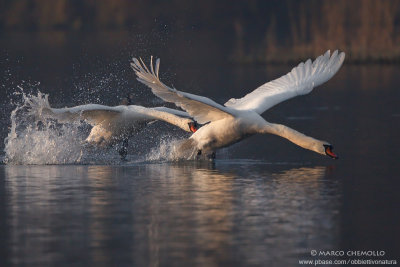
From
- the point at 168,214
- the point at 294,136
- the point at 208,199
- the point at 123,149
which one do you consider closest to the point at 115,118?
the point at 123,149

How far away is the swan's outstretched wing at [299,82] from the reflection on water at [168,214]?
2.05 meters

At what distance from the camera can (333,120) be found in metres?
23.5

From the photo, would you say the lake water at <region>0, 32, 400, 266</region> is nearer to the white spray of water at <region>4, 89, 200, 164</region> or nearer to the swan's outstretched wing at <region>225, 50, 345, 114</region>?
the white spray of water at <region>4, 89, 200, 164</region>

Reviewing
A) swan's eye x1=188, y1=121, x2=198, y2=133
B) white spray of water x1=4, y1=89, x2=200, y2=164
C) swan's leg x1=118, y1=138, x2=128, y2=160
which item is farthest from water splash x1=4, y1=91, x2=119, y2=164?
swan's eye x1=188, y1=121, x2=198, y2=133

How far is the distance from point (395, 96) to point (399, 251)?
1834cm

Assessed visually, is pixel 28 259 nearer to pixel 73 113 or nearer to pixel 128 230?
pixel 128 230

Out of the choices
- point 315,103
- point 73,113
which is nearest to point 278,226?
point 73,113

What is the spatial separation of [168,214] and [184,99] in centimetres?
373

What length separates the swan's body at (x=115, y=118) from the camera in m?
17.9

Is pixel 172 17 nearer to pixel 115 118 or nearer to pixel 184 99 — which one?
pixel 115 118

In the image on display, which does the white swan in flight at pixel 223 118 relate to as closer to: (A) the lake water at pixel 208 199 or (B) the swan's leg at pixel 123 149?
(A) the lake water at pixel 208 199

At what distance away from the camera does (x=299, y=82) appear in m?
18.9

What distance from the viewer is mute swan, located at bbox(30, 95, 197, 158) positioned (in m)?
17.9

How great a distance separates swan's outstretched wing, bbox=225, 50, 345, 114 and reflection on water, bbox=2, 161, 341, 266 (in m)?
2.05
